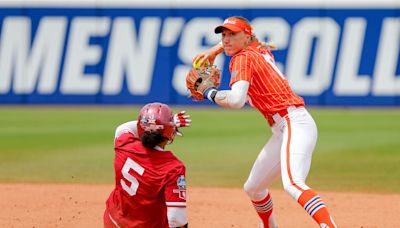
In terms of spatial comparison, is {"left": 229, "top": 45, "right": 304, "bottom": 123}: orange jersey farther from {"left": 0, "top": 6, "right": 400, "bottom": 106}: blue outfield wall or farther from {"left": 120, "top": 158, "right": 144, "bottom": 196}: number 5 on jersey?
{"left": 0, "top": 6, "right": 400, "bottom": 106}: blue outfield wall

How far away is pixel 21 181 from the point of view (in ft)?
36.2

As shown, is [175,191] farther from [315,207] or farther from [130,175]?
[315,207]

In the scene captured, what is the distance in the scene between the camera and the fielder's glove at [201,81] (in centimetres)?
666

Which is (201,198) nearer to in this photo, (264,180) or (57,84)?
(264,180)

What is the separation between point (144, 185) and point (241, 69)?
63.2 inches

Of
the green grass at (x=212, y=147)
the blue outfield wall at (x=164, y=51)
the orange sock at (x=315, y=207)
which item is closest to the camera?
the orange sock at (x=315, y=207)

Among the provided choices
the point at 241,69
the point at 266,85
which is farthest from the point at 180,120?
the point at 266,85

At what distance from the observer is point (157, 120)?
5203 mm

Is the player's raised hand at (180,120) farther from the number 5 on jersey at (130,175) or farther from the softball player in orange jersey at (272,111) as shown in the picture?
the softball player in orange jersey at (272,111)

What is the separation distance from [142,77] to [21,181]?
11469 millimetres

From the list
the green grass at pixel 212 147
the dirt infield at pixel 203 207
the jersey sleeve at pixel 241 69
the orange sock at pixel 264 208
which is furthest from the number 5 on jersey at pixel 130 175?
the green grass at pixel 212 147

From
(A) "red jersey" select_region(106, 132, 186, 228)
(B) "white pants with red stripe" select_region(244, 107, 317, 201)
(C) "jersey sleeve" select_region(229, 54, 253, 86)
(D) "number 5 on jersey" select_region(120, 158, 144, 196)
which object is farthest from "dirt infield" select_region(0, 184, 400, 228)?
(D) "number 5 on jersey" select_region(120, 158, 144, 196)

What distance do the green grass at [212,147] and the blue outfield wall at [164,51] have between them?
0.85 metres

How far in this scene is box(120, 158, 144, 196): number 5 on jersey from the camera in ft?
17.3
